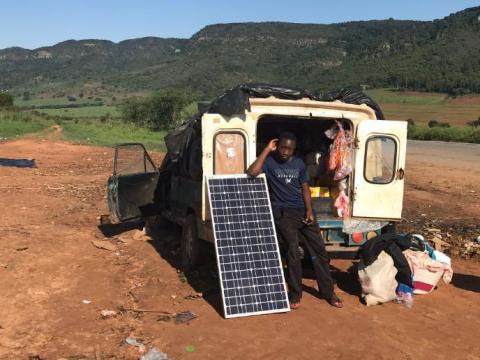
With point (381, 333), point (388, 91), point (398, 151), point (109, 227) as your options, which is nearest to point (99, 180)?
point (109, 227)

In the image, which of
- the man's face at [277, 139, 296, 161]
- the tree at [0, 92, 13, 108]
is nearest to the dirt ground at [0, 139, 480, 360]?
the man's face at [277, 139, 296, 161]

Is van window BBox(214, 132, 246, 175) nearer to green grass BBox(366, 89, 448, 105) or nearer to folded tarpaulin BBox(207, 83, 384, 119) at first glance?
folded tarpaulin BBox(207, 83, 384, 119)

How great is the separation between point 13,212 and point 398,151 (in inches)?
291

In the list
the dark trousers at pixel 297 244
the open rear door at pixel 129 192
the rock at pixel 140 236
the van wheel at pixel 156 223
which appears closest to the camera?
the dark trousers at pixel 297 244

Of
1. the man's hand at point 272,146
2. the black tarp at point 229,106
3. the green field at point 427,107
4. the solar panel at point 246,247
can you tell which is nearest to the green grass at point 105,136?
the black tarp at point 229,106

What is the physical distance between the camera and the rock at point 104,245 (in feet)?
27.1

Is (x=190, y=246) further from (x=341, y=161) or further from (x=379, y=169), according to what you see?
(x=379, y=169)

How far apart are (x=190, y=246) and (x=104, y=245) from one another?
1787 millimetres

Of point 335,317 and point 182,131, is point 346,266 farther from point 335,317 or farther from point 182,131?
point 182,131

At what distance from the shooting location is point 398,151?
668 centimetres

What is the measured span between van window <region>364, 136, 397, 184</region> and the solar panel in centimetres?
145

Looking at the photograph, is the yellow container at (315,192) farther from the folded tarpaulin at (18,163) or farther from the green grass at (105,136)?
the green grass at (105,136)

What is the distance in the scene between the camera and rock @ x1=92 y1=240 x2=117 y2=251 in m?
8.25

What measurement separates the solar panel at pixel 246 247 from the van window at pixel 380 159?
1.45 meters
